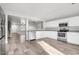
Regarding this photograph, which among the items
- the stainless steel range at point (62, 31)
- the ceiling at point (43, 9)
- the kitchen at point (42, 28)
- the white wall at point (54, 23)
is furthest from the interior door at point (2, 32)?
the stainless steel range at point (62, 31)

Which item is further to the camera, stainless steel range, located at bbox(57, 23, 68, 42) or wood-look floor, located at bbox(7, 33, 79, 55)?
stainless steel range, located at bbox(57, 23, 68, 42)

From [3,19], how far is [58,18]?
116 cm

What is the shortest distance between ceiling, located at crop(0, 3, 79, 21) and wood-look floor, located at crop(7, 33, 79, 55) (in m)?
0.51

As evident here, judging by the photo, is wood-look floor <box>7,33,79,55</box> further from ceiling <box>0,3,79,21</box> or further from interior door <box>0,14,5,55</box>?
ceiling <box>0,3,79,21</box>

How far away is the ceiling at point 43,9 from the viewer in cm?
146

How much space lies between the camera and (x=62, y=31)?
1.61 meters

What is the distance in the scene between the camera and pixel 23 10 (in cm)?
152

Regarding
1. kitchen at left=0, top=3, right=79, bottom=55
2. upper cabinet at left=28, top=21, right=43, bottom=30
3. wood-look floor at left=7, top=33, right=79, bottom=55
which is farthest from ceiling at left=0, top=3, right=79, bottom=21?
wood-look floor at left=7, top=33, right=79, bottom=55

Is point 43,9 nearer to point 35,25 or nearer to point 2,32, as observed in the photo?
point 35,25

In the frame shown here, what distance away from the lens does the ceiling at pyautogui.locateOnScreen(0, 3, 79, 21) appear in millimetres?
1465

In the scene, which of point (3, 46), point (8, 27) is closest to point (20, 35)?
point (8, 27)

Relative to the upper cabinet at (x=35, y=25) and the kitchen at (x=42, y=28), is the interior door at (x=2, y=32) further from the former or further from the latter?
the upper cabinet at (x=35, y=25)

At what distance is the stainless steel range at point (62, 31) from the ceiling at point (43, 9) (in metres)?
0.20
